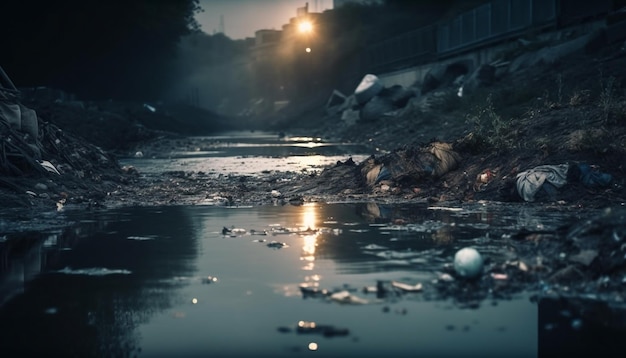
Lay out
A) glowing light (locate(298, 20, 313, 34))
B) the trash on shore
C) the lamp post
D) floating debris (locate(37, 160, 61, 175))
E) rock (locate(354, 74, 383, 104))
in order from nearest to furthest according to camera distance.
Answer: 1. the trash on shore
2. floating debris (locate(37, 160, 61, 175))
3. rock (locate(354, 74, 383, 104))
4. the lamp post
5. glowing light (locate(298, 20, 313, 34))

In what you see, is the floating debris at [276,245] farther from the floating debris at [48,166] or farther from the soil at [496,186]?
the floating debris at [48,166]

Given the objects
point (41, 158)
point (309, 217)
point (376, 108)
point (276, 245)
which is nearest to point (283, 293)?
point (276, 245)

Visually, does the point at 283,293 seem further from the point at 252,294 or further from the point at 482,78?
the point at 482,78

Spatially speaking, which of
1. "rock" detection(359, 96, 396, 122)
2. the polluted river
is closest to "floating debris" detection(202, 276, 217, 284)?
the polluted river

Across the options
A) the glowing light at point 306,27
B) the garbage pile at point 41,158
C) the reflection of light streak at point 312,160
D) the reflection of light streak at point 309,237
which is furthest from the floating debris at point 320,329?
the glowing light at point 306,27

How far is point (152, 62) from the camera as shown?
7075cm

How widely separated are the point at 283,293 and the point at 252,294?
234mm

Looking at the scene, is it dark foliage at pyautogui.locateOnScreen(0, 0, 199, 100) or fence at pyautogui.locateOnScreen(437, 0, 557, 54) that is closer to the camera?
fence at pyautogui.locateOnScreen(437, 0, 557, 54)

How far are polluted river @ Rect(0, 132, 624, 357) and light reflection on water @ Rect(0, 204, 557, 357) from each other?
0.01 meters

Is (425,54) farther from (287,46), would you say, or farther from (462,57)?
(287,46)

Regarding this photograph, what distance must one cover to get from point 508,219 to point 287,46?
86.7 meters

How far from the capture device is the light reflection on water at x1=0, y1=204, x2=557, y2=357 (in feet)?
17.7

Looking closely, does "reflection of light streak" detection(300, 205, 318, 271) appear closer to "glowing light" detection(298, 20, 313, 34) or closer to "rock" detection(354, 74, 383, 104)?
"rock" detection(354, 74, 383, 104)

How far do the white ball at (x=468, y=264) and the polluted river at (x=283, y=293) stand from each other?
Answer: 0.08 feet
